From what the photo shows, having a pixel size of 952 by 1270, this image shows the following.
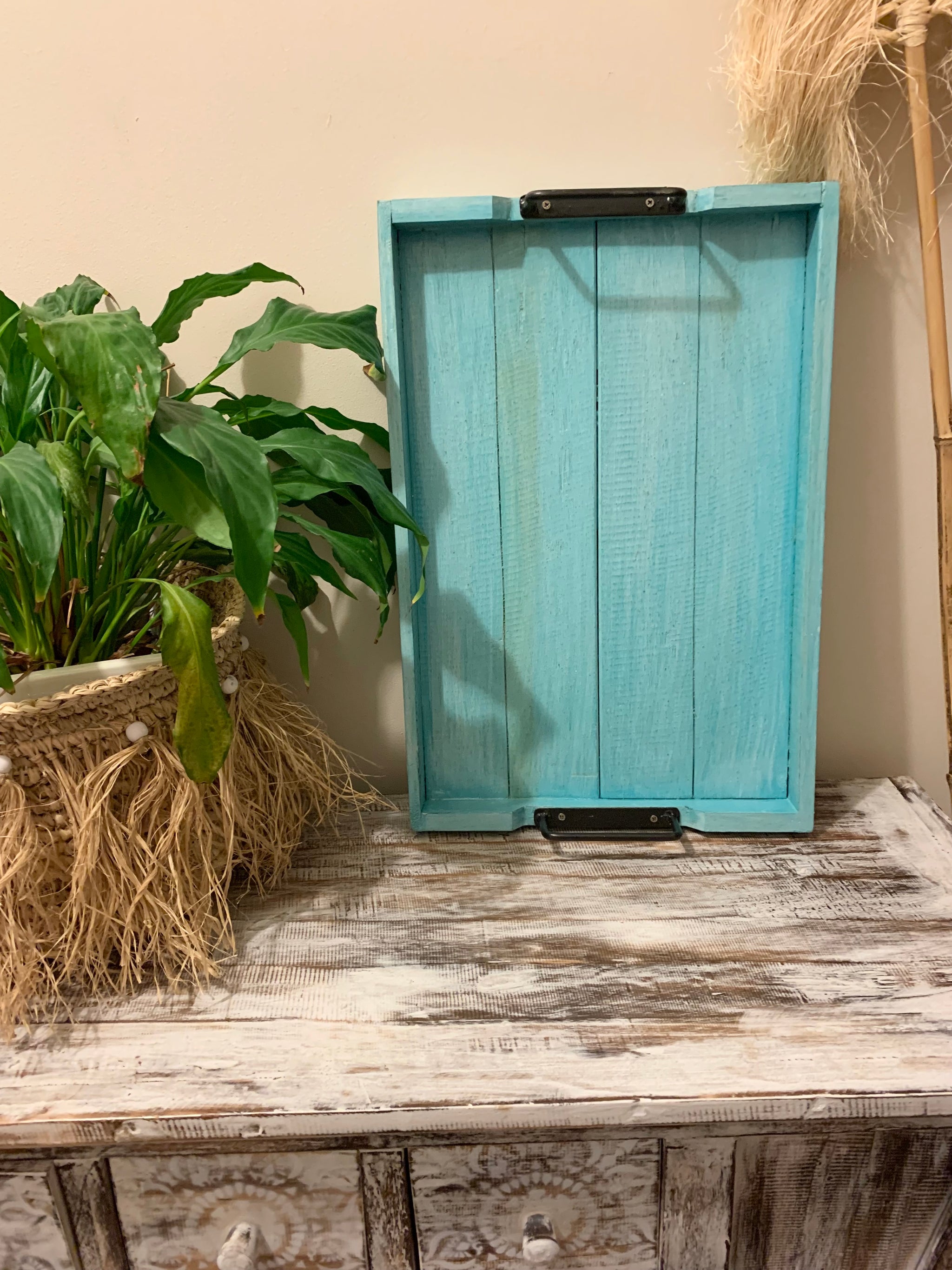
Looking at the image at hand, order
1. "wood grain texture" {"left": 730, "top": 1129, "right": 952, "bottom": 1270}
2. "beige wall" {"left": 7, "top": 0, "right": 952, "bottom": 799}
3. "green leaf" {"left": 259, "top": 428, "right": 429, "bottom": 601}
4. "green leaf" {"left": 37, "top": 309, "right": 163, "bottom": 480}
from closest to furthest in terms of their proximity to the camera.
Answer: "green leaf" {"left": 37, "top": 309, "right": 163, "bottom": 480}, "wood grain texture" {"left": 730, "top": 1129, "right": 952, "bottom": 1270}, "green leaf" {"left": 259, "top": 428, "right": 429, "bottom": 601}, "beige wall" {"left": 7, "top": 0, "right": 952, "bottom": 799}

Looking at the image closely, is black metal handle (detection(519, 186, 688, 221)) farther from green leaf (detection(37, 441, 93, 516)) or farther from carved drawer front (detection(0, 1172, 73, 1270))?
carved drawer front (detection(0, 1172, 73, 1270))

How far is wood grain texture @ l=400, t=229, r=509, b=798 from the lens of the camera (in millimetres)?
854

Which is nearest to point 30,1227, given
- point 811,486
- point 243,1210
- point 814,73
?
point 243,1210

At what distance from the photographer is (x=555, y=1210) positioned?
25.6 inches

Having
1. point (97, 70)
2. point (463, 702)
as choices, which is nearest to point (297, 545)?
point (463, 702)

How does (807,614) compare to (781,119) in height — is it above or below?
below

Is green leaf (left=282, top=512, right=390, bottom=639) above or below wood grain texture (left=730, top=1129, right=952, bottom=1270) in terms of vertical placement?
above

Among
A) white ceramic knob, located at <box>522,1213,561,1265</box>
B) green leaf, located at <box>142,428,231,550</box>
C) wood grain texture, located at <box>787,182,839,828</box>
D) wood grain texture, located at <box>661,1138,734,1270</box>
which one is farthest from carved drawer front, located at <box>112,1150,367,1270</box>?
wood grain texture, located at <box>787,182,839,828</box>

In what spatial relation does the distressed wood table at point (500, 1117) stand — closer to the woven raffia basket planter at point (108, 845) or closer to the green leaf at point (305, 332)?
the woven raffia basket planter at point (108, 845)

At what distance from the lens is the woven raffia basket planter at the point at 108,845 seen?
2.19 feet

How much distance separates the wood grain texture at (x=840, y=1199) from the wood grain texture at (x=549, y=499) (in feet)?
1.34

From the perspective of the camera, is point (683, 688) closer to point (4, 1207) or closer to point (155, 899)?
point (155, 899)

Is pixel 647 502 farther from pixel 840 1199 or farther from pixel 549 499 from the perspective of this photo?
pixel 840 1199

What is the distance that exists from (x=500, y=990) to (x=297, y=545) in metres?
0.45
